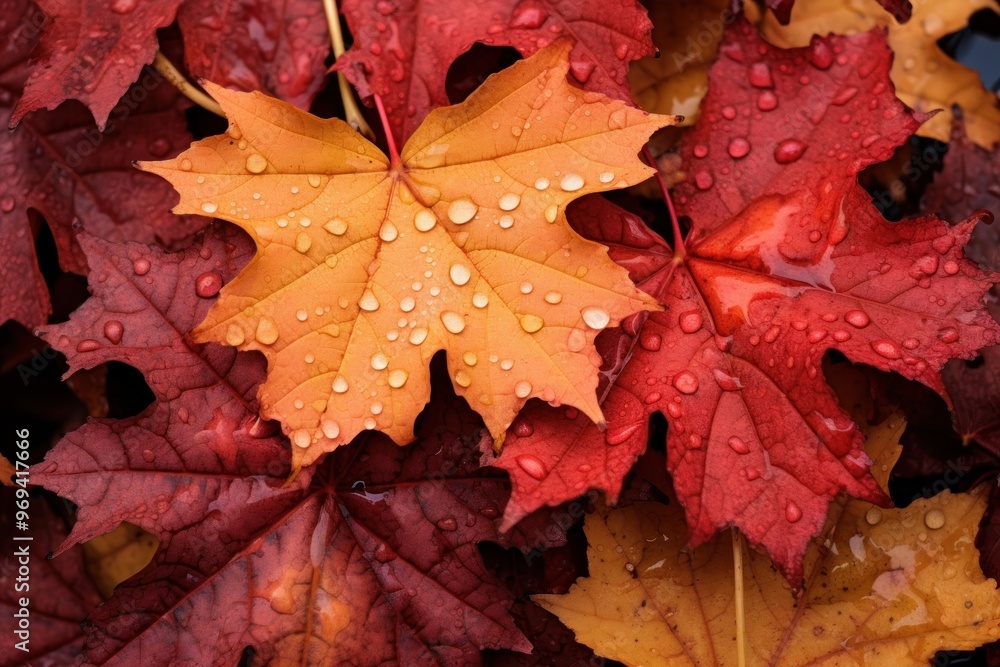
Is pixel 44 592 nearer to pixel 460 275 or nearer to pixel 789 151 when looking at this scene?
pixel 460 275

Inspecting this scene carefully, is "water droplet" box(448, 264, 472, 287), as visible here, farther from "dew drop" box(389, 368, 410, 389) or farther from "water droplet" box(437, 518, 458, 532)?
"water droplet" box(437, 518, 458, 532)

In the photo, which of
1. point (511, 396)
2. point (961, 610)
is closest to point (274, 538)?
point (511, 396)

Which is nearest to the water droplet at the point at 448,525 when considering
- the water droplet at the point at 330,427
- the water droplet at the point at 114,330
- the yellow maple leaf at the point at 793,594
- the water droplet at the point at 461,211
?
the yellow maple leaf at the point at 793,594

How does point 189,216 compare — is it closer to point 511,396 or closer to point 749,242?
point 511,396

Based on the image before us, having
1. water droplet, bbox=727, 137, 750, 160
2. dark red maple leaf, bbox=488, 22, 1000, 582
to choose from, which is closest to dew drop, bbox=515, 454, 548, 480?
dark red maple leaf, bbox=488, 22, 1000, 582

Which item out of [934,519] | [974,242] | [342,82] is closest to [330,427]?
[342,82]
